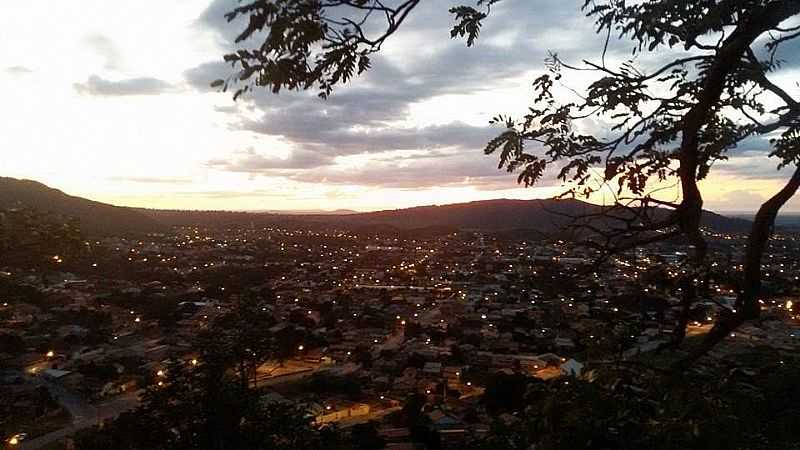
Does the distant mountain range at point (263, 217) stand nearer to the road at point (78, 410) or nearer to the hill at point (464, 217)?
the hill at point (464, 217)

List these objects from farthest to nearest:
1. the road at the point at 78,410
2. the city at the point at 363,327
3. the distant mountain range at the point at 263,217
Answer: the distant mountain range at the point at 263,217
the road at the point at 78,410
the city at the point at 363,327

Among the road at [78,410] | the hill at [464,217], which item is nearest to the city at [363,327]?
the road at [78,410]

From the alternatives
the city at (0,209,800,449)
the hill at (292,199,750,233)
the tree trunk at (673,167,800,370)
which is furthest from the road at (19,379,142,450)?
the hill at (292,199,750,233)

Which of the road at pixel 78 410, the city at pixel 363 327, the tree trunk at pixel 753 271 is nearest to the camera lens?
the tree trunk at pixel 753 271

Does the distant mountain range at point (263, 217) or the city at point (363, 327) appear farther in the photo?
the distant mountain range at point (263, 217)

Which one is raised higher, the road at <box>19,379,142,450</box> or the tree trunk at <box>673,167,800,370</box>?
the tree trunk at <box>673,167,800,370</box>

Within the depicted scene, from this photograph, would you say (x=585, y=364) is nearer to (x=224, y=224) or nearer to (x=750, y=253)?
(x=750, y=253)

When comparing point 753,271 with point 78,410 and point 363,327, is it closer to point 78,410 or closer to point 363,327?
point 78,410

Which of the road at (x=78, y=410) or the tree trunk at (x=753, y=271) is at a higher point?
the tree trunk at (x=753, y=271)

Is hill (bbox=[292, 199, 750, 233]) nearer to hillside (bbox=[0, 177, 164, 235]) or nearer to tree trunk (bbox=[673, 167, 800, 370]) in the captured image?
hillside (bbox=[0, 177, 164, 235])
